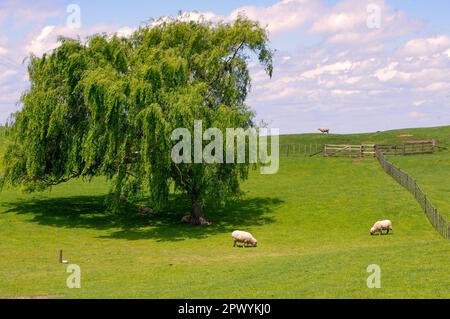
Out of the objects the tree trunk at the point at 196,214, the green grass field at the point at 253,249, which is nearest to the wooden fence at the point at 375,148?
the green grass field at the point at 253,249

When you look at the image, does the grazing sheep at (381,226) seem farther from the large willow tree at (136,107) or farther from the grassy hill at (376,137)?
the grassy hill at (376,137)

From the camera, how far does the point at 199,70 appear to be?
41625mm

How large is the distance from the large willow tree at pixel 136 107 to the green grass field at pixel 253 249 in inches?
126

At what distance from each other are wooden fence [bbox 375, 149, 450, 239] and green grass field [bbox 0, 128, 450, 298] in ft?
1.97

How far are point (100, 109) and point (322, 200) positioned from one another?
1966 centimetres

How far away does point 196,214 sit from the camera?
4159cm

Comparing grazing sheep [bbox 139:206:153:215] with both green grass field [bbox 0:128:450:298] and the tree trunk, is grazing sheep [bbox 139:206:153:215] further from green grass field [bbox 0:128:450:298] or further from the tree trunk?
the tree trunk

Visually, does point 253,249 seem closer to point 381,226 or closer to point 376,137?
point 381,226

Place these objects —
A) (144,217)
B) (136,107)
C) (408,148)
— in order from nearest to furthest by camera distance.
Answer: (136,107)
(144,217)
(408,148)

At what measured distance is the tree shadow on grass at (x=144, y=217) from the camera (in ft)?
128

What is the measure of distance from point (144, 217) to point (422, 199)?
66.9 ft

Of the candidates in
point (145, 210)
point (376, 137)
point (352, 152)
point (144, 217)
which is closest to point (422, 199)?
point (144, 217)

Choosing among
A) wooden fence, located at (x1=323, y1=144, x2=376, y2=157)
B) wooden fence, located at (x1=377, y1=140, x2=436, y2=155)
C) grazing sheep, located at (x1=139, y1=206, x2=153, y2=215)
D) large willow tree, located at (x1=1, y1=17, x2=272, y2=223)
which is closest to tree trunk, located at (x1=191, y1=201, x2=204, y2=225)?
large willow tree, located at (x1=1, y1=17, x2=272, y2=223)
